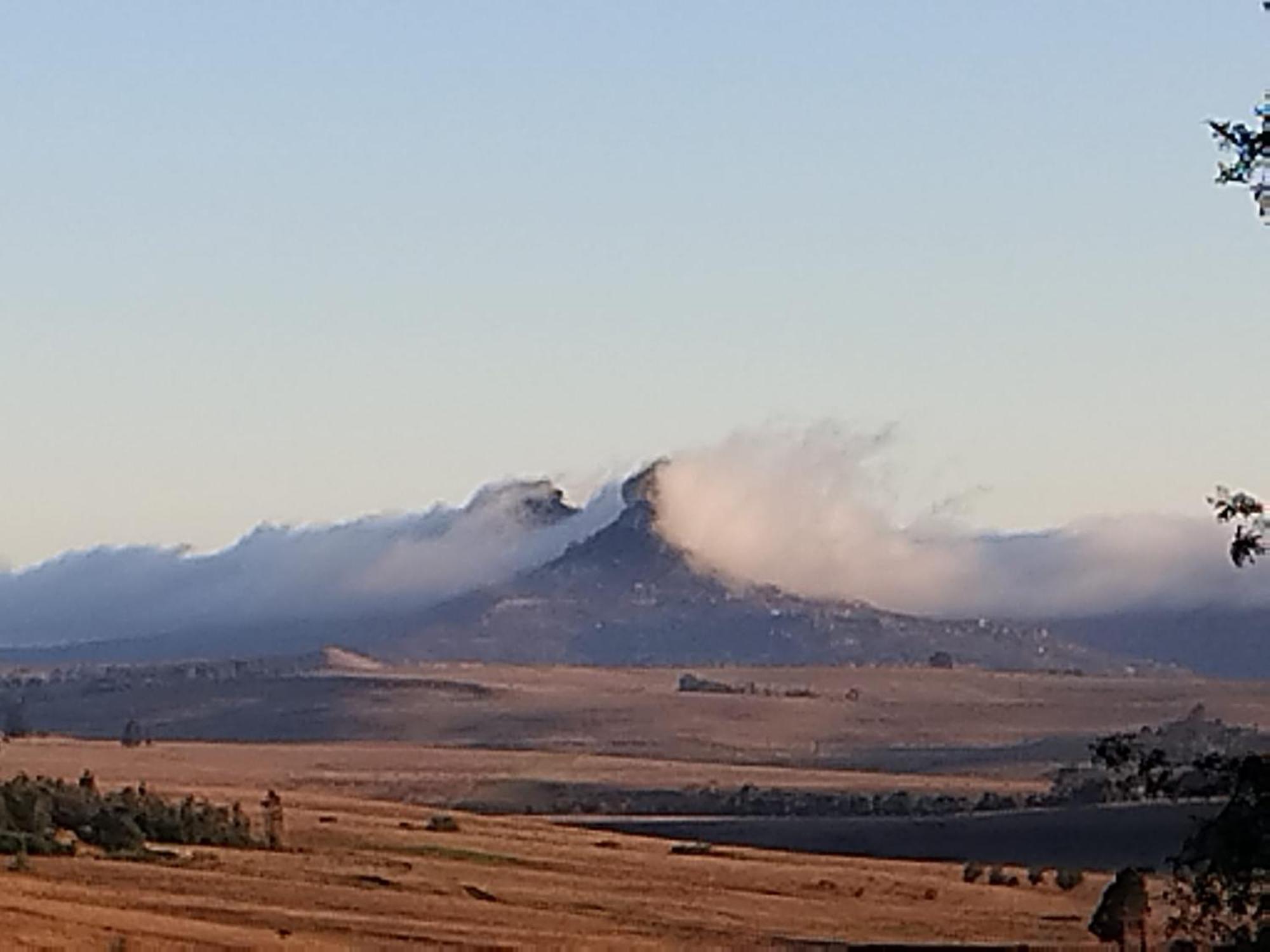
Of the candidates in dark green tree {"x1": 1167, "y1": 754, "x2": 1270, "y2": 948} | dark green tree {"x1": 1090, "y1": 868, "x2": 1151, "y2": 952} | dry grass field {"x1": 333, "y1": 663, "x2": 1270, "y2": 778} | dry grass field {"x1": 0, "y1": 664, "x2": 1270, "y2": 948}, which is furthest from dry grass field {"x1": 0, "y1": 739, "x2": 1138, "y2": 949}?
dry grass field {"x1": 333, "y1": 663, "x2": 1270, "y2": 778}

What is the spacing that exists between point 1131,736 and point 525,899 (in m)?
32.5

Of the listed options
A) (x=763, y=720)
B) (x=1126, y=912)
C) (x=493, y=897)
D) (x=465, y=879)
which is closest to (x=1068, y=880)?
(x=465, y=879)

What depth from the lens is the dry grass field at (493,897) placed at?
144ft

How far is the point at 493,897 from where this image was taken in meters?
53.8

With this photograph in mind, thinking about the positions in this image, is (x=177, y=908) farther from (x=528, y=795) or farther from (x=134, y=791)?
(x=528, y=795)

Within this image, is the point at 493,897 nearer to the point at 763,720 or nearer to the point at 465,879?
the point at 465,879

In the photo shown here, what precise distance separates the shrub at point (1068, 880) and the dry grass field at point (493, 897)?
27 centimetres

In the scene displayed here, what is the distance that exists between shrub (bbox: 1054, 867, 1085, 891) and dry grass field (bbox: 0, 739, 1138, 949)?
0.27 metres

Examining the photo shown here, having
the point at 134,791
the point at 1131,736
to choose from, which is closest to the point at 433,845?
the point at 134,791

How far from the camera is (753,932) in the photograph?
166ft

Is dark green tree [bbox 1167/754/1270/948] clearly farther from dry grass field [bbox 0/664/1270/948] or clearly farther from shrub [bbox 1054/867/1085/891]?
shrub [bbox 1054/867/1085/891]

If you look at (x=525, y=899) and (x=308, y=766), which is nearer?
A: (x=525, y=899)

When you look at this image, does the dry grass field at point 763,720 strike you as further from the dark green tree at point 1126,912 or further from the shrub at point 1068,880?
the dark green tree at point 1126,912

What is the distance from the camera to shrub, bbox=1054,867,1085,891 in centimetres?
6669
